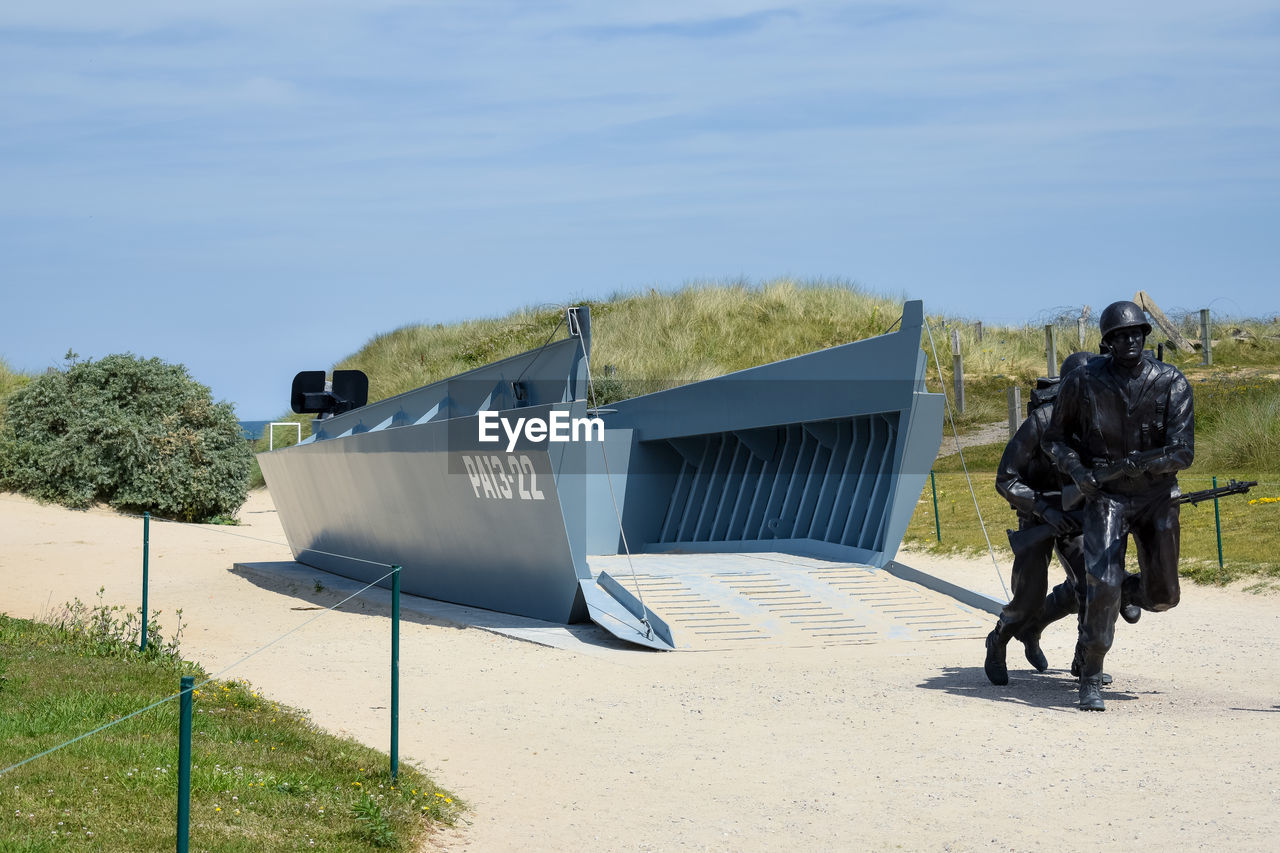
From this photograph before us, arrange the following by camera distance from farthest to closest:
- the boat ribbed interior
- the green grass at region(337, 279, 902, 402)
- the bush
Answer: the green grass at region(337, 279, 902, 402) < the bush < the boat ribbed interior

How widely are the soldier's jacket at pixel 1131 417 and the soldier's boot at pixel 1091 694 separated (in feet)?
3.74

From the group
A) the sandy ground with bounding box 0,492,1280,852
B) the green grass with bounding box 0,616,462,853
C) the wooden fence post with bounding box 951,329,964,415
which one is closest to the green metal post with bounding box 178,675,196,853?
the green grass with bounding box 0,616,462,853

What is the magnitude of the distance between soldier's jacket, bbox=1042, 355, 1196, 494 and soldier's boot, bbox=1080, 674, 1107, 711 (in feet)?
3.74

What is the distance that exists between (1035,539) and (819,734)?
2033mm

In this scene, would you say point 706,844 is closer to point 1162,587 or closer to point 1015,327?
point 1162,587

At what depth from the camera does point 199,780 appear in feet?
18.3

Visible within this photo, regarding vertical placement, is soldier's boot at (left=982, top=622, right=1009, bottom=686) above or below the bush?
below

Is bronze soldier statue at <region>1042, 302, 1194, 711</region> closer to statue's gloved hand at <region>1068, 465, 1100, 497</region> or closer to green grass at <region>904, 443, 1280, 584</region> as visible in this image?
statue's gloved hand at <region>1068, 465, 1100, 497</region>

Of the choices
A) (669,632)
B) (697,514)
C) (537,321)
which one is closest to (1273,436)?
(697,514)

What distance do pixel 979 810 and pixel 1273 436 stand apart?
53.1 feet

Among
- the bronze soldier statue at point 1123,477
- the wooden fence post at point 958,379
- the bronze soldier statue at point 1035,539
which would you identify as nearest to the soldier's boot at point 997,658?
the bronze soldier statue at point 1035,539

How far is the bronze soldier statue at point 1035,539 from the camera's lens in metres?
8.23

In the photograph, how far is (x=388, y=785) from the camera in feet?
19.4

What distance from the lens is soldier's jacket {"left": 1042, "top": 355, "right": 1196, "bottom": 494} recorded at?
7.56 meters
